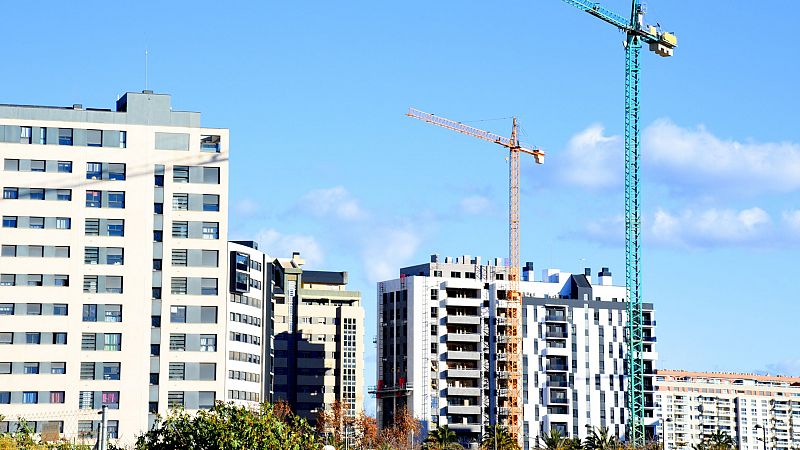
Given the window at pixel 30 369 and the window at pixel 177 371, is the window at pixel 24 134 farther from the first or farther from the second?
the window at pixel 177 371

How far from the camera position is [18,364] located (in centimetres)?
13962

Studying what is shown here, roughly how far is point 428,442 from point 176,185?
62.4 m

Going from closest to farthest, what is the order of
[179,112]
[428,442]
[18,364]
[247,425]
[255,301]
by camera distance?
[247,425]
[18,364]
[179,112]
[255,301]
[428,442]

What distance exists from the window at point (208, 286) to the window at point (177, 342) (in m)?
5.24

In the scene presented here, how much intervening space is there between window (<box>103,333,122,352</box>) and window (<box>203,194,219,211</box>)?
16805mm

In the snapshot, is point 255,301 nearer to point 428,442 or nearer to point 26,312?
point 26,312

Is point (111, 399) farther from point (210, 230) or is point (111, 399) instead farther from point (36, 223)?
point (210, 230)

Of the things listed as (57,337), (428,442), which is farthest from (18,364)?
(428,442)

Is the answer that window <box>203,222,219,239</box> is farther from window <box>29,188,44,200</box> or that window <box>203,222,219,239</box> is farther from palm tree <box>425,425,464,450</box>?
palm tree <box>425,425,464,450</box>

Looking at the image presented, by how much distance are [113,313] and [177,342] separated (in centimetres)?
747

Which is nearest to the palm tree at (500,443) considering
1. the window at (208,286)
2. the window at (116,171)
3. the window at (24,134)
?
the window at (208,286)

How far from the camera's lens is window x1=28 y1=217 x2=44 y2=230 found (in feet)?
469

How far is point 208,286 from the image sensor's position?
146 m

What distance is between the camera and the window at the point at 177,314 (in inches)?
5719
